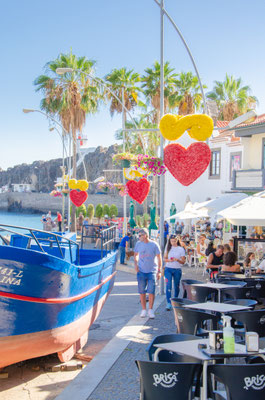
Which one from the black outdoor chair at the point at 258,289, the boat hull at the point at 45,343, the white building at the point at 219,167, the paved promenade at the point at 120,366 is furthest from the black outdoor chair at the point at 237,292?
the white building at the point at 219,167

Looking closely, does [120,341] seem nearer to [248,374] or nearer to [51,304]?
[51,304]

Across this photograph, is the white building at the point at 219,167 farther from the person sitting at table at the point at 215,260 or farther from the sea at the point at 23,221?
the sea at the point at 23,221

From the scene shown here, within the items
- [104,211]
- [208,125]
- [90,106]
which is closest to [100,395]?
[208,125]

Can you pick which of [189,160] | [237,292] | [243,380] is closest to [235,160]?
[189,160]

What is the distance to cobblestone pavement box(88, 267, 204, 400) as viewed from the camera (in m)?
6.04

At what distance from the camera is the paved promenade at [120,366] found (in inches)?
240

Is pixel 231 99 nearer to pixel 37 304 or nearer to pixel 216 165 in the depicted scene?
pixel 216 165

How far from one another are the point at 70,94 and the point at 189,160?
78.7 ft

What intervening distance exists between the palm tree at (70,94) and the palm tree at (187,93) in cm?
702

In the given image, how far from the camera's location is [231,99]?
45.2 m

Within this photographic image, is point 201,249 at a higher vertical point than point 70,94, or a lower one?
lower

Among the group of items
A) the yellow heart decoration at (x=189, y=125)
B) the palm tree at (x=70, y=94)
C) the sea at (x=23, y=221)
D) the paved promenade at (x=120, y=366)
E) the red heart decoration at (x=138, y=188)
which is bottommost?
the sea at (x=23, y=221)

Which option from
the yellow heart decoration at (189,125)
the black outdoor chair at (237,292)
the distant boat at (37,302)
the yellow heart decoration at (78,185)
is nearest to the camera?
the distant boat at (37,302)

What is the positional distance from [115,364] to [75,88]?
29.1 meters
